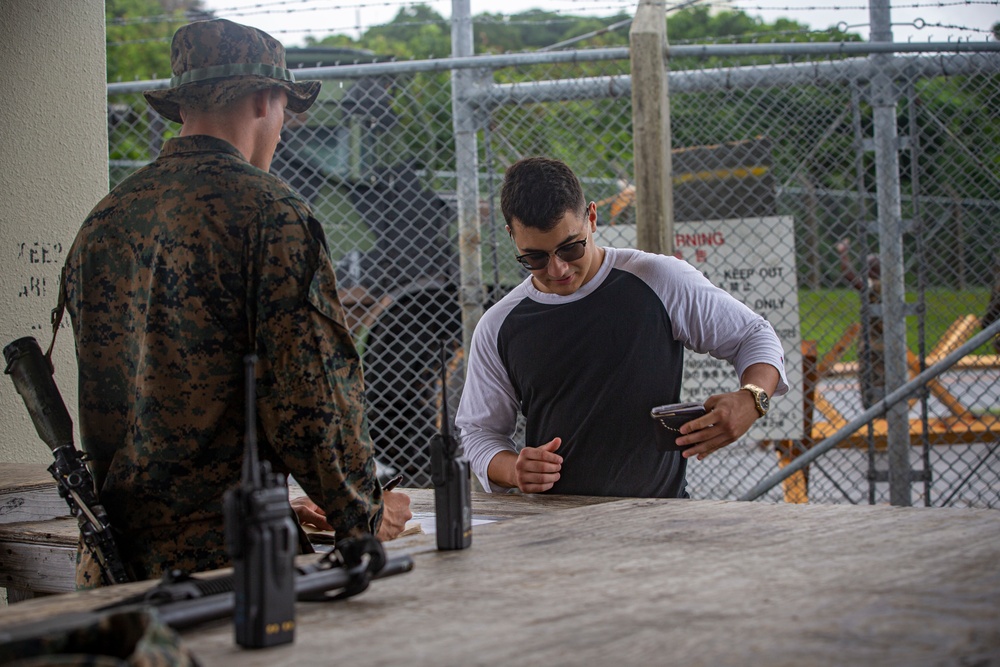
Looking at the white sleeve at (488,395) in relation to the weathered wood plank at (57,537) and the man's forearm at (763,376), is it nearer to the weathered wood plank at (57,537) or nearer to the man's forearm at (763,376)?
the weathered wood plank at (57,537)

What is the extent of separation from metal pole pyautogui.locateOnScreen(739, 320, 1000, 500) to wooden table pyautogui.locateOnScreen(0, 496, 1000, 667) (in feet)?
7.85

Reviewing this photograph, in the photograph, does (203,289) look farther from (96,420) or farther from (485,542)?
(485,542)

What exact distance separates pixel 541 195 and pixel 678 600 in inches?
73.2

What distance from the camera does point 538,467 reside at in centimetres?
297

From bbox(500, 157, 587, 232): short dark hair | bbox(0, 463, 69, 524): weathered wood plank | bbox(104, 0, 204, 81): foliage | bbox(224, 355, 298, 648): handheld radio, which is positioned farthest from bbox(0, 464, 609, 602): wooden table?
bbox(104, 0, 204, 81): foliage

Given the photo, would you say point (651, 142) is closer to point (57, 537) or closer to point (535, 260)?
point (535, 260)

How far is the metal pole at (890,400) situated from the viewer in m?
4.54

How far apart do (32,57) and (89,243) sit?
169cm

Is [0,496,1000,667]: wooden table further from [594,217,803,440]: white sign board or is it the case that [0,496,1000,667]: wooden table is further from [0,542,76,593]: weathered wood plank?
[594,217,803,440]: white sign board

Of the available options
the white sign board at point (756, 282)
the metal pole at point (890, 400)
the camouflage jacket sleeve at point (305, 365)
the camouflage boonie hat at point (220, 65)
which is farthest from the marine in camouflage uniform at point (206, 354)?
the white sign board at point (756, 282)

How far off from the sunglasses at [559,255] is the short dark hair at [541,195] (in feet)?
0.25

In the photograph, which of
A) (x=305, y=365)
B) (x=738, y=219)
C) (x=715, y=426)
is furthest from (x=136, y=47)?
(x=305, y=365)

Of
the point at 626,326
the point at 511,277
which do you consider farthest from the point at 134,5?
the point at 626,326

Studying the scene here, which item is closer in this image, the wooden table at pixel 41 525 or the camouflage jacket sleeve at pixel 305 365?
the camouflage jacket sleeve at pixel 305 365
